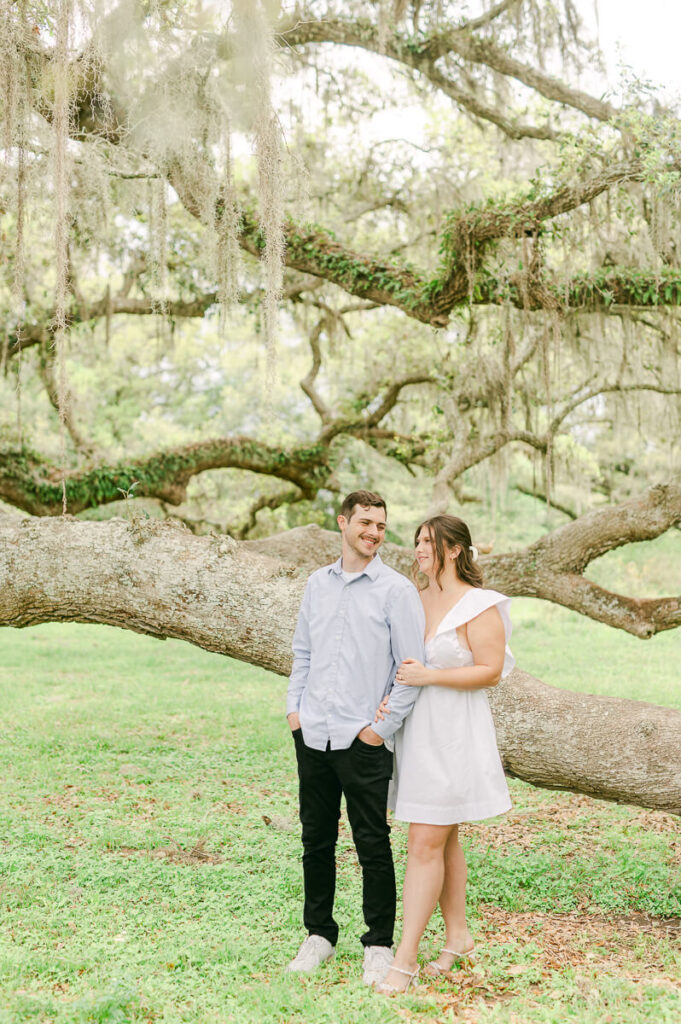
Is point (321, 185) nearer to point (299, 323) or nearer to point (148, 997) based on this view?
point (299, 323)

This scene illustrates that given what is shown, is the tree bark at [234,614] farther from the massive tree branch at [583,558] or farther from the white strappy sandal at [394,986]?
the massive tree branch at [583,558]

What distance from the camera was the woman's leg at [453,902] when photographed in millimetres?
3189

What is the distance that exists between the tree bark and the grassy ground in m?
0.63


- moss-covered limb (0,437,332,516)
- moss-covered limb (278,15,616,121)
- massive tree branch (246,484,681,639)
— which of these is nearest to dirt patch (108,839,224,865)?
massive tree branch (246,484,681,639)

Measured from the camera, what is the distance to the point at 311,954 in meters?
3.24

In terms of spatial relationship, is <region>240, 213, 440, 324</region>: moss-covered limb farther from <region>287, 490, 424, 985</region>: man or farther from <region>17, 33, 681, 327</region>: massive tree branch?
<region>287, 490, 424, 985</region>: man

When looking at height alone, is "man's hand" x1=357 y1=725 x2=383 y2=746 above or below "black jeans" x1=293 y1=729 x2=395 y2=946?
above

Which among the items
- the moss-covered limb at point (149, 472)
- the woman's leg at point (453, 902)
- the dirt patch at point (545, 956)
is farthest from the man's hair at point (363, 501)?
the moss-covered limb at point (149, 472)

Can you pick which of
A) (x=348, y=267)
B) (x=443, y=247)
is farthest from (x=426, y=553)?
(x=348, y=267)

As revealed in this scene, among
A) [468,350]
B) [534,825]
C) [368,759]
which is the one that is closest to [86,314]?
[468,350]

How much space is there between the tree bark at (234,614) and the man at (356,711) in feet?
3.02

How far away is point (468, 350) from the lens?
30.2 feet

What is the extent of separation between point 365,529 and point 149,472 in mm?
6652

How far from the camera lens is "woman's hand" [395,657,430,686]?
2980 millimetres
